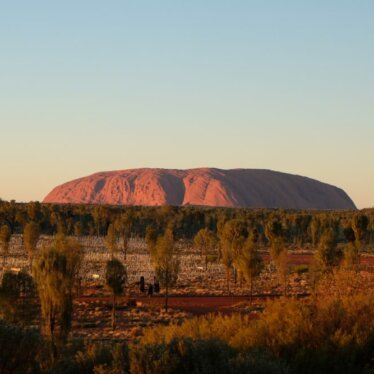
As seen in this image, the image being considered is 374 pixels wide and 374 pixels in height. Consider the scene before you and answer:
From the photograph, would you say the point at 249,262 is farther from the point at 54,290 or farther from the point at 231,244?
the point at 54,290

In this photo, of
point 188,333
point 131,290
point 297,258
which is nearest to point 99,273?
point 131,290

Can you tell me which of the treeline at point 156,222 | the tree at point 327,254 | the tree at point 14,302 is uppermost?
the treeline at point 156,222

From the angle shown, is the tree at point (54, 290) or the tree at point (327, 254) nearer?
the tree at point (54, 290)

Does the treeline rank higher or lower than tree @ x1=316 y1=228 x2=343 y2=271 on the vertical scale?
higher

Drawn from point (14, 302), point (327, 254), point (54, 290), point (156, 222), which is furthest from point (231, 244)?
point (156, 222)

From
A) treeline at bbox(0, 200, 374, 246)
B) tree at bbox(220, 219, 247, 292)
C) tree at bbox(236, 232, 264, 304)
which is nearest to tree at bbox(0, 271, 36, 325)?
tree at bbox(236, 232, 264, 304)

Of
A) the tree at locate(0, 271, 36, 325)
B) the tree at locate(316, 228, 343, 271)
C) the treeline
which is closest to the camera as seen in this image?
the tree at locate(0, 271, 36, 325)

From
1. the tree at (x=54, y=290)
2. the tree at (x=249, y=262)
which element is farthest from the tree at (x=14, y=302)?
the tree at (x=249, y=262)

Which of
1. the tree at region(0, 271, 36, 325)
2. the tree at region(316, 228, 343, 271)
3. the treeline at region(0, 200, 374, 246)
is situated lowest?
the tree at region(0, 271, 36, 325)

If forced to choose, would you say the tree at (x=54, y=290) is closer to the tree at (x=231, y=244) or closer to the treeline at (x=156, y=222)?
the tree at (x=231, y=244)

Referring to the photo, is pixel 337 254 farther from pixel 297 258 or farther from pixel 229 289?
pixel 297 258

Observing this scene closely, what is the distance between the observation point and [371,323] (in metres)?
22.4

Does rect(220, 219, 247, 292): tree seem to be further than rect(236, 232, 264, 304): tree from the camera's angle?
Yes

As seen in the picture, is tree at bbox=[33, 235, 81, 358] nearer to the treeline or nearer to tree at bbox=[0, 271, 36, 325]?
tree at bbox=[0, 271, 36, 325]
